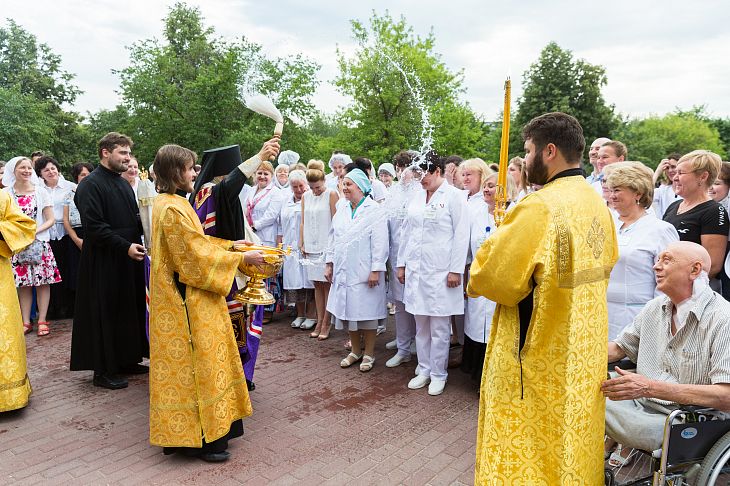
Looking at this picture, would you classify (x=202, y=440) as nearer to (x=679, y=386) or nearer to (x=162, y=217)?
(x=162, y=217)

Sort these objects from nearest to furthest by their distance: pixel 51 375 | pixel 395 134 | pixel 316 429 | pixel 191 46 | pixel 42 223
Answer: pixel 316 429, pixel 51 375, pixel 42 223, pixel 395 134, pixel 191 46

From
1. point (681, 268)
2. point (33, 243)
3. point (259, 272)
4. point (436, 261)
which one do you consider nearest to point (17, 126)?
point (33, 243)

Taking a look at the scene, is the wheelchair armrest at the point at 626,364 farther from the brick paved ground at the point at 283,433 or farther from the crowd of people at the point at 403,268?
Answer: the brick paved ground at the point at 283,433

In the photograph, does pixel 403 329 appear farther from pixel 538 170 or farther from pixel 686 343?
pixel 538 170

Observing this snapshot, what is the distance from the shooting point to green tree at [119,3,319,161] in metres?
16.4

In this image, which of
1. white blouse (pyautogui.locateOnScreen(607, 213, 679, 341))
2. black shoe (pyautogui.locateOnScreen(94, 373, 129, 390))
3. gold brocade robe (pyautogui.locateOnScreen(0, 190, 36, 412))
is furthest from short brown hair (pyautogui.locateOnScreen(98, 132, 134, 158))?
white blouse (pyautogui.locateOnScreen(607, 213, 679, 341))

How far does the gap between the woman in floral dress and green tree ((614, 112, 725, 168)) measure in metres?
44.2

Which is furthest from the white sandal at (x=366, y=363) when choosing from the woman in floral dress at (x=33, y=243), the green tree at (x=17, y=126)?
the green tree at (x=17, y=126)

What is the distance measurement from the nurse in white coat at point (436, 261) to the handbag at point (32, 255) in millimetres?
5212

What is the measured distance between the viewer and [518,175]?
19.2 feet

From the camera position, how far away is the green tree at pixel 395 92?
8188 mm

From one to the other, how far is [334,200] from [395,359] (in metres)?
2.24

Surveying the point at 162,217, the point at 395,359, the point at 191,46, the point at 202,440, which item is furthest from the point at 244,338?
the point at 191,46

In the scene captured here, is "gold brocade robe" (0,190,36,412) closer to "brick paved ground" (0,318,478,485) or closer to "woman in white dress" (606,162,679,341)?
"brick paved ground" (0,318,478,485)
